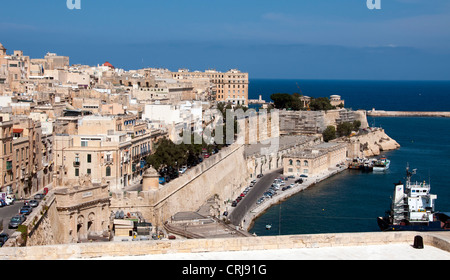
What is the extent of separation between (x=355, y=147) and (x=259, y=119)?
28.8 ft

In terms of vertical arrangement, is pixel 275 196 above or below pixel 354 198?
above

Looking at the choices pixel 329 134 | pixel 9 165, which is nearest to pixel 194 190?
pixel 9 165

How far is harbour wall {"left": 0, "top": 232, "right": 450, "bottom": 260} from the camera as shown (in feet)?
29.9

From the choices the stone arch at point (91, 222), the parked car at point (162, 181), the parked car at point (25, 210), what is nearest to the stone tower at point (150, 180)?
the stone arch at point (91, 222)

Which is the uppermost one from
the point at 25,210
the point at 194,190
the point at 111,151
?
the point at 111,151

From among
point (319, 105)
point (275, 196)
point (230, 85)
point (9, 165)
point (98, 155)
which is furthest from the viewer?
point (230, 85)

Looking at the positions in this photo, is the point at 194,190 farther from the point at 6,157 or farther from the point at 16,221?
the point at 16,221

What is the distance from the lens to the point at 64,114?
31.5m

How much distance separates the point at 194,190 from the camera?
2416 cm

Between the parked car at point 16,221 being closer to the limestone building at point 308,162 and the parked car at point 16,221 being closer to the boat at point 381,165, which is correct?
the limestone building at point 308,162

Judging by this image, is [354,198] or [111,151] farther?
[354,198]

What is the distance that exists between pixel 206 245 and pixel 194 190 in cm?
1457

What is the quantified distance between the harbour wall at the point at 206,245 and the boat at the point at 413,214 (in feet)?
57.2
